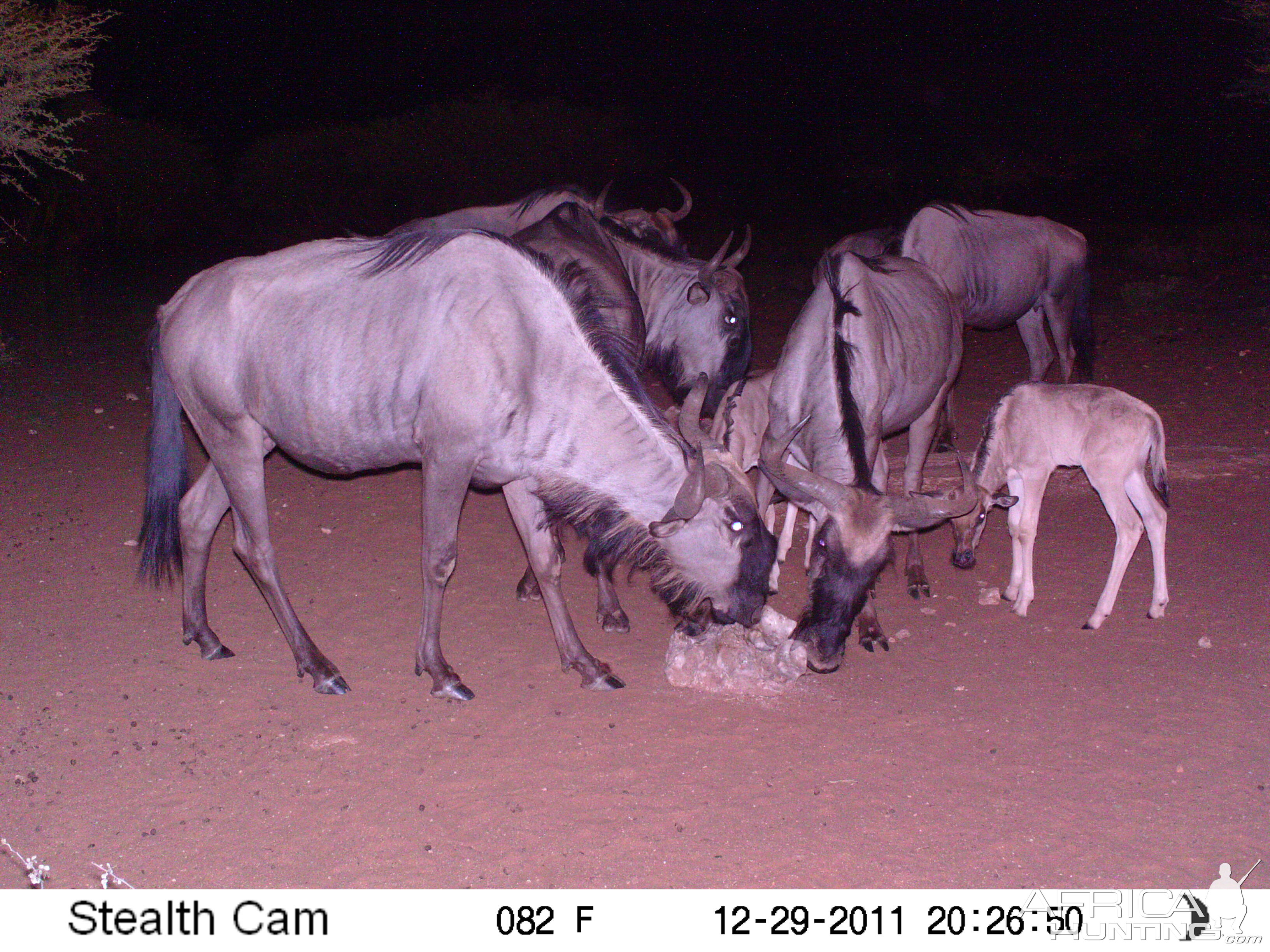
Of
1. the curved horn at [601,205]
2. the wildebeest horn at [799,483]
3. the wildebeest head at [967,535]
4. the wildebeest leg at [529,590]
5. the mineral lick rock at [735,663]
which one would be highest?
the curved horn at [601,205]

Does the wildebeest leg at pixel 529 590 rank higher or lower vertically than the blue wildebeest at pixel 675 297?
lower

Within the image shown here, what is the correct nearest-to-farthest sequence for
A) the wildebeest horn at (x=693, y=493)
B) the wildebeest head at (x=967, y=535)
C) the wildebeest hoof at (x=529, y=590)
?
the wildebeest horn at (x=693, y=493)
the wildebeest head at (x=967, y=535)
the wildebeest hoof at (x=529, y=590)

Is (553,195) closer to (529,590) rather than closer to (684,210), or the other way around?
(684,210)

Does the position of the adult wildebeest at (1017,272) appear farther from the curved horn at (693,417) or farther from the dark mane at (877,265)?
the curved horn at (693,417)

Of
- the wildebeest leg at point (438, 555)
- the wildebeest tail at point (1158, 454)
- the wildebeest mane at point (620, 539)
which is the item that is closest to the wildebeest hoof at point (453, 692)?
the wildebeest leg at point (438, 555)

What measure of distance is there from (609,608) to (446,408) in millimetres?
1723

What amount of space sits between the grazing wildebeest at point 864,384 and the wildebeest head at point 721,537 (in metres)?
0.50

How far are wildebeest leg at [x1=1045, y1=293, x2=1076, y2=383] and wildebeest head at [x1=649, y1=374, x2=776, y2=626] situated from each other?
6545mm

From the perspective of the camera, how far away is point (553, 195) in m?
7.40

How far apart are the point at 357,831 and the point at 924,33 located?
23.9 metres

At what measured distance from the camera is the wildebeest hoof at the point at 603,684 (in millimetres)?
5211

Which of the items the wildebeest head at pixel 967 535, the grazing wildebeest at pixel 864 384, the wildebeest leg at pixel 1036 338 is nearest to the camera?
the grazing wildebeest at pixel 864 384

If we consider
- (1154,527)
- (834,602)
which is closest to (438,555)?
(834,602)

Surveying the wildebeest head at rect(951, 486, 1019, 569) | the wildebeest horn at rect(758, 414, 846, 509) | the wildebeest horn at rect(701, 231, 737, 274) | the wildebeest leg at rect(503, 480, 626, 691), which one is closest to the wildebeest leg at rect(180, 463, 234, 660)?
the wildebeest leg at rect(503, 480, 626, 691)
